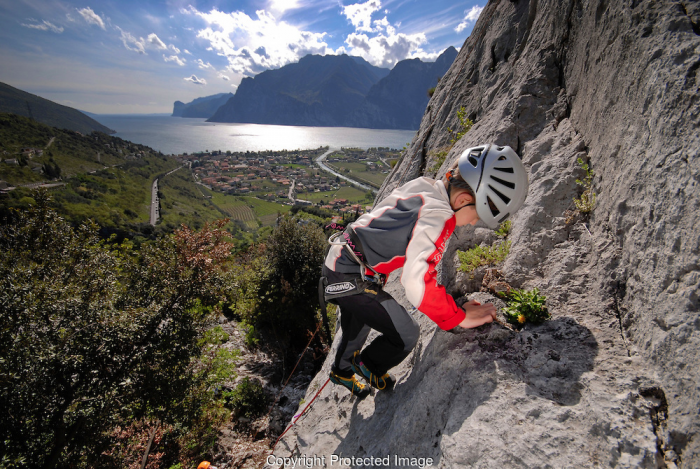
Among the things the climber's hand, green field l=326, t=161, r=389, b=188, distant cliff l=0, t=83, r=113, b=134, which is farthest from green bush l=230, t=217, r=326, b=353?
distant cliff l=0, t=83, r=113, b=134

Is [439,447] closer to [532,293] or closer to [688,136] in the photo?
[532,293]

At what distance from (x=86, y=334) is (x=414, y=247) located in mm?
8719

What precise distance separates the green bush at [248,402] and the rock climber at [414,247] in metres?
8.44

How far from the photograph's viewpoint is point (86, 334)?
718 centimetres

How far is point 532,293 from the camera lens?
3207mm

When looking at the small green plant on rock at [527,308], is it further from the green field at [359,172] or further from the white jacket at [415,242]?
the green field at [359,172]

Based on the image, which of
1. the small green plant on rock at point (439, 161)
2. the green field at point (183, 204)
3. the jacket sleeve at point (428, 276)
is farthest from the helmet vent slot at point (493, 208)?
the green field at point (183, 204)

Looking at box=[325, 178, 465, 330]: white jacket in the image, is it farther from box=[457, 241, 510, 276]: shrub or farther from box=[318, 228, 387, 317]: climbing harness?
box=[457, 241, 510, 276]: shrub

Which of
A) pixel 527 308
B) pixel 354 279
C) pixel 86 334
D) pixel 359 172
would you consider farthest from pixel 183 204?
pixel 527 308

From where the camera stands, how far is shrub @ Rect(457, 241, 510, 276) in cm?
399

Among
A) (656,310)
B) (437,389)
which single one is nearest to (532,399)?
(437,389)

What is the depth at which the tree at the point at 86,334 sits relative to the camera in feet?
20.4

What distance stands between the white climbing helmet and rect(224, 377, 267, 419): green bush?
35.4ft

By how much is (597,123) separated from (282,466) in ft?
23.0
